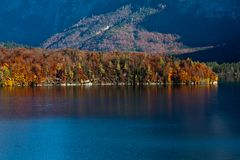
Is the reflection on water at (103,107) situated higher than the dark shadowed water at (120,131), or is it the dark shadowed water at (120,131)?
the reflection on water at (103,107)

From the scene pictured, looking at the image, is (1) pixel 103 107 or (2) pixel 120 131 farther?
(1) pixel 103 107

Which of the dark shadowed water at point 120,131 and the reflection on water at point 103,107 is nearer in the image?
the dark shadowed water at point 120,131

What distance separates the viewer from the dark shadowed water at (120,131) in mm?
65312

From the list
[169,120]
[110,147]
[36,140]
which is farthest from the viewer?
[169,120]

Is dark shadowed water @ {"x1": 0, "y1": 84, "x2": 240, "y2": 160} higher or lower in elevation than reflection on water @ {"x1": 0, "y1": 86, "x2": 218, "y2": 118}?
lower

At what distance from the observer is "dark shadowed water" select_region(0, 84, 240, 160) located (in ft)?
214

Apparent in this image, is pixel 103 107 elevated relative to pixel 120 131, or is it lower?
elevated

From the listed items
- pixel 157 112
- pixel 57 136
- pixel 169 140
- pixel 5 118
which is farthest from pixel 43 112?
pixel 169 140

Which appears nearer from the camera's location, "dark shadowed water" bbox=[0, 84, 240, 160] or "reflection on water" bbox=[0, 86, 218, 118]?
"dark shadowed water" bbox=[0, 84, 240, 160]

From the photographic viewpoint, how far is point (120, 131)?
81125mm

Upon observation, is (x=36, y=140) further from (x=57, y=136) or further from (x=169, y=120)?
(x=169, y=120)

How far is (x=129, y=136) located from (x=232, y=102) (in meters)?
56.7

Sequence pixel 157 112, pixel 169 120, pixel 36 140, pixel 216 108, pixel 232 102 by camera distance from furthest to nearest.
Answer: pixel 232 102
pixel 216 108
pixel 157 112
pixel 169 120
pixel 36 140

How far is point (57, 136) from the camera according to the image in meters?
77.2
